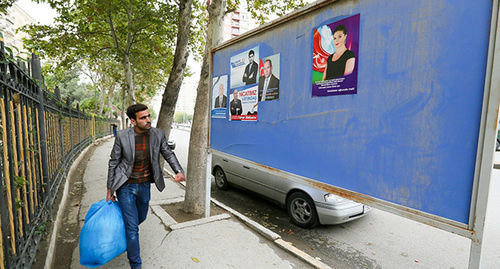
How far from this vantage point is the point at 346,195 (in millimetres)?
2139

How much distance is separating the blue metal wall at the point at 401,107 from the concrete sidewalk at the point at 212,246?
123 cm

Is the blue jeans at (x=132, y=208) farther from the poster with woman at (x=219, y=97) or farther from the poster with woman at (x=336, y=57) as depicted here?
the poster with woman at (x=336, y=57)

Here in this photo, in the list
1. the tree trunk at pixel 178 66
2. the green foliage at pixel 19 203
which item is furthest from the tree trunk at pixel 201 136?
the green foliage at pixel 19 203

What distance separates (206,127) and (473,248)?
374 cm

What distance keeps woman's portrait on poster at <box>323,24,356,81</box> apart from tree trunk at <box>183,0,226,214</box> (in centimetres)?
270

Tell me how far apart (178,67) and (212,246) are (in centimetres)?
432

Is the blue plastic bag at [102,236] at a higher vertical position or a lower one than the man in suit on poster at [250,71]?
lower

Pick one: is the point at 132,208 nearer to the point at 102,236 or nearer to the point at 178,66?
the point at 102,236

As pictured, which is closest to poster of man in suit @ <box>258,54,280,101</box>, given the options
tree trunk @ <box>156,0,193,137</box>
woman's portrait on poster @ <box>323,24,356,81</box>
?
woman's portrait on poster @ <box>323,24,356,81</box>

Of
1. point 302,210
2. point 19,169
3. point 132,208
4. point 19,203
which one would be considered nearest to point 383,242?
point 302,210

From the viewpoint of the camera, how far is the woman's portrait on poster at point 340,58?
2.06 m

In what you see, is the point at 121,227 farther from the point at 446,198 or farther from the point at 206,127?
the point at 446,198

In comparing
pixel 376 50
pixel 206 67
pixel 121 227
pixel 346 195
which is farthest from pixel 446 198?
pixel 206 67

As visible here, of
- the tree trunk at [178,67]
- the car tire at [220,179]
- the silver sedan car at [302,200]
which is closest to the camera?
the silver sedan car at [302,200]
